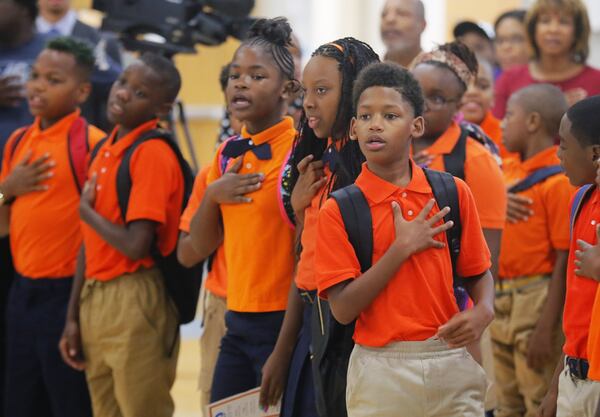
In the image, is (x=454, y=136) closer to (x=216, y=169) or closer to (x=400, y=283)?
(x=216, y=169)

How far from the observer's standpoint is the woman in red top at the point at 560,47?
15.6 ft

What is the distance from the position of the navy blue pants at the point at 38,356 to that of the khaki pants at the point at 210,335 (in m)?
0.53

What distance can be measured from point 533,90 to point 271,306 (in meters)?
1.42

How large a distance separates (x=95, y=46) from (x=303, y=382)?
116 inches

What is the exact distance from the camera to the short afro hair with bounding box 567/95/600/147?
2773 mm

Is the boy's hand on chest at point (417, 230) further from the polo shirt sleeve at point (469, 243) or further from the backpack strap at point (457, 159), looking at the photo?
the backpack strap at point (457, 159)

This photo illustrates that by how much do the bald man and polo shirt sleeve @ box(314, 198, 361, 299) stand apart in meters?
1.71

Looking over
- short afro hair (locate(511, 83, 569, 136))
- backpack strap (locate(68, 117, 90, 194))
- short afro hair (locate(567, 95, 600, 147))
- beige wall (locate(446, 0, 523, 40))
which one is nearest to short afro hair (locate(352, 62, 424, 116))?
short afro hair (locate(567, 95, 600, 147))

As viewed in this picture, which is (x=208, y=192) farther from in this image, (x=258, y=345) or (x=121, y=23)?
(x=121, y=23)

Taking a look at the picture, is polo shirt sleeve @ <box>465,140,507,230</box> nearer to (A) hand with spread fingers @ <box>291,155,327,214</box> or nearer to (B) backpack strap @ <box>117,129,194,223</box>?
(A) hand with spread fingers @ <box>291,155,327,214</box>

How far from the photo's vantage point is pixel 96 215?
3730 millimetres

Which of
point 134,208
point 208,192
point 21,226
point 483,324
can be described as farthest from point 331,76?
point 21,226

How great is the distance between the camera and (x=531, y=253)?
12.7 feet

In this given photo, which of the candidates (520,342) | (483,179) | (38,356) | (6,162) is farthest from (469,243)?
(6,162)
